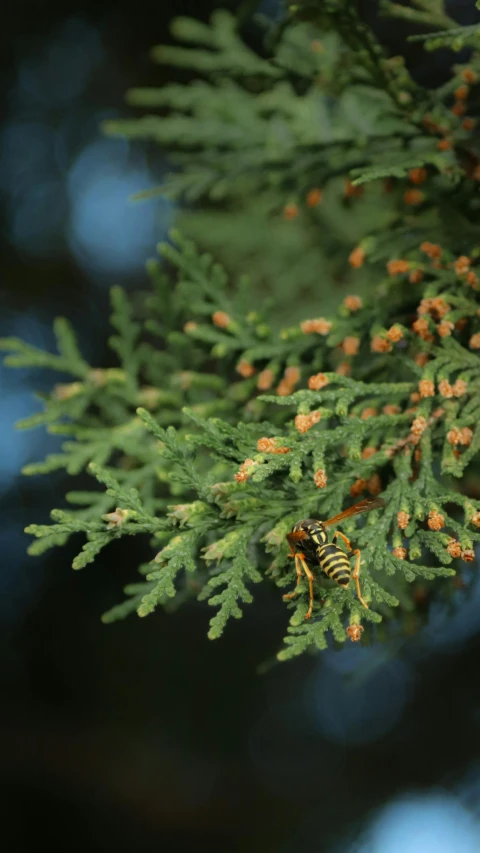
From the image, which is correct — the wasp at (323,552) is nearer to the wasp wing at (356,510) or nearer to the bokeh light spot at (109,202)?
the wasp wing at (356,510)

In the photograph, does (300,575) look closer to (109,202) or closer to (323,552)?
(323,552)

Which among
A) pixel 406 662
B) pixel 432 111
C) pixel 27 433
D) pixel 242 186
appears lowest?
pixel 406 662

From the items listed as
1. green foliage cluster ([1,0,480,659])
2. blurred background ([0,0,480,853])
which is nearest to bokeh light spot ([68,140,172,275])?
blurred background ([0,0,480,853])

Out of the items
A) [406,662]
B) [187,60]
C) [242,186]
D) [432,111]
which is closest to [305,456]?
[432,111]

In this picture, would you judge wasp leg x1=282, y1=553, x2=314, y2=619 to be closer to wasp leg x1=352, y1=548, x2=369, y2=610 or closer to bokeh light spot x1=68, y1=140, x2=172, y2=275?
wasp leg x1=352, y1=548, x2=369, y2=610

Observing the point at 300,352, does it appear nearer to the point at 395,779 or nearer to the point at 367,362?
the point at 367,362

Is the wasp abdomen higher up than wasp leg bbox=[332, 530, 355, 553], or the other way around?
the wasp abdomen
